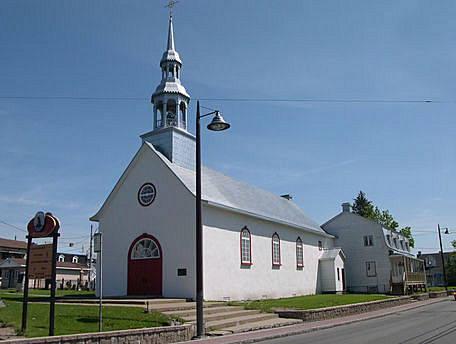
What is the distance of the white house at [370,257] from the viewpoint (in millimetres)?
39875

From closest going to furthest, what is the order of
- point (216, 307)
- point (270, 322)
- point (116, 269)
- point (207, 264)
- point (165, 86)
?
point (270, 322)
point (216, 307)
point (207, 264)
point (116, 269)
point (165, 86)

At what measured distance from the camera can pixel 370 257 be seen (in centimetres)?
4116

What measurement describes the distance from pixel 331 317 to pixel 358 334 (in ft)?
19.6

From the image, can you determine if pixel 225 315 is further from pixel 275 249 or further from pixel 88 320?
pixel 275 249

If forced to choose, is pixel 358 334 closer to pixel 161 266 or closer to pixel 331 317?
pixel 331 317

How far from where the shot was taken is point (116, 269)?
77.0 feet

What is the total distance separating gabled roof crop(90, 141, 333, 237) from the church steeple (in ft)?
7.14

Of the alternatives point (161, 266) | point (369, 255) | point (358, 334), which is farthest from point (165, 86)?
point (369, 255)

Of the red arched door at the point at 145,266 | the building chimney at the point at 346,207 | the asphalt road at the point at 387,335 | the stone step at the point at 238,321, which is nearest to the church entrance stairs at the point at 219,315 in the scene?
the stone step at the point at 238,321

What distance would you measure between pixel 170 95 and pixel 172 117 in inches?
52.3

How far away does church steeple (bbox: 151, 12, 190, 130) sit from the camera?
25.2 m

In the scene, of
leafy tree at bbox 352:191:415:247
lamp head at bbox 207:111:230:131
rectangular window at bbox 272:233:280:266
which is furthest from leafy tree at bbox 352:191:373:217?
lamp head at bbox 207:111:230:131

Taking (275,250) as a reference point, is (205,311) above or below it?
below

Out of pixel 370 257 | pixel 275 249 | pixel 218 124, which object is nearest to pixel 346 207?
→ pixel 370 257
